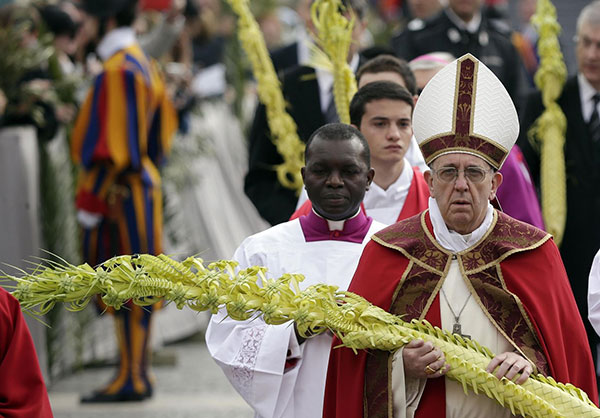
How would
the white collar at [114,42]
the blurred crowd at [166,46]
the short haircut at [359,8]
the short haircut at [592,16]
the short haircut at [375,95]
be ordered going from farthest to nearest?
the blurred crowd at [166,46] < the white collar at [114,42] < the short haircut at [359,8] < the short haircut at [592,16] < the short haircut at [375,95]

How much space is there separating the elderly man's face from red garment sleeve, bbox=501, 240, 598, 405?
0.19 meters

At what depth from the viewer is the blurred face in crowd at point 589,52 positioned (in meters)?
7.59

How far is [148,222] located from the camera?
977cm

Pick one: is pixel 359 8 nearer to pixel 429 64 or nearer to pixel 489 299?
pixel 429 64

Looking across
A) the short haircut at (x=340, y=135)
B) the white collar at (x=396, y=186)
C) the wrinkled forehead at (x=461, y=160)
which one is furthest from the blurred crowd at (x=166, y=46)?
the wrinkled forehead at (x=461, y=160)

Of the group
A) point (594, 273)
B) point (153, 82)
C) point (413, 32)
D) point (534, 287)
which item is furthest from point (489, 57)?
point (534, 287)

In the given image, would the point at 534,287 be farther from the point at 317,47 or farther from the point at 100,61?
the point at 100,61

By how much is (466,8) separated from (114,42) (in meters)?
2.39

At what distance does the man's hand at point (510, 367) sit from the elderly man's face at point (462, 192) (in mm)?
481

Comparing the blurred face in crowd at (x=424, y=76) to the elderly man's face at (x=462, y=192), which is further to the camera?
the blurred face in crowd at (x=424, y=76)

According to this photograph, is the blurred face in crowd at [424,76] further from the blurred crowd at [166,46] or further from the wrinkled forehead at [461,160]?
the wrinkled forehead at [461,160]

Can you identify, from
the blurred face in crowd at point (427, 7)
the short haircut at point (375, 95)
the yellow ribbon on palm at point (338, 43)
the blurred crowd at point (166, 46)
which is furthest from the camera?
the blurred face in crowd at point (427, 7)

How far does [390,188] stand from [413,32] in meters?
3.35

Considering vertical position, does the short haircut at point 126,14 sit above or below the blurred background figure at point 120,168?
above
